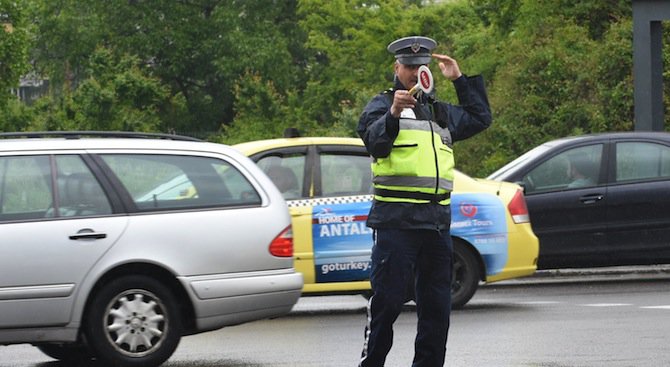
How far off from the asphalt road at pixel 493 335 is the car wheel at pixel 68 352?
0.07 m

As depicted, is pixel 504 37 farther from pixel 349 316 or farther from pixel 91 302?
pixel 91 302

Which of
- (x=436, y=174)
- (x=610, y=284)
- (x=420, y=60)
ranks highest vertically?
(x=420, y=60)

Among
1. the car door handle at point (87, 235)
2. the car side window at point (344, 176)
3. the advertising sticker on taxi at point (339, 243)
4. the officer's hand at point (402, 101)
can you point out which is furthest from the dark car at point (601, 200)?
the officer's hand at point (402, 101)

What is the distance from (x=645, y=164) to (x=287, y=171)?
13.2 feet

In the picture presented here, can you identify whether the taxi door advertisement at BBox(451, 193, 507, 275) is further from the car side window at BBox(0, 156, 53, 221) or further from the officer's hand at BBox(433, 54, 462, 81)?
the officer's hand at BBox(433, 54, 462, 81)

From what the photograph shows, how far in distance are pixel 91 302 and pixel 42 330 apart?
33 centimetres

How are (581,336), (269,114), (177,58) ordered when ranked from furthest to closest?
(177,58)
(269,114)
(581,336)

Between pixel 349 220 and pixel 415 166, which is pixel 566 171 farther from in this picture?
pixel 415 166

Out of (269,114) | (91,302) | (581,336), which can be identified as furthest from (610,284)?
(269,114)

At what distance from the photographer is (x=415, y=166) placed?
7121mm

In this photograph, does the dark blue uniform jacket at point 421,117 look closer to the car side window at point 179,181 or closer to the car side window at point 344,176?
the car side window at point 179,181

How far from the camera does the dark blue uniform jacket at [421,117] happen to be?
275 inches

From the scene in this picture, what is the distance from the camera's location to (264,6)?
58.9m

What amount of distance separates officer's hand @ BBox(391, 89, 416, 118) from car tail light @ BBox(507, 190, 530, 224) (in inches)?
234
